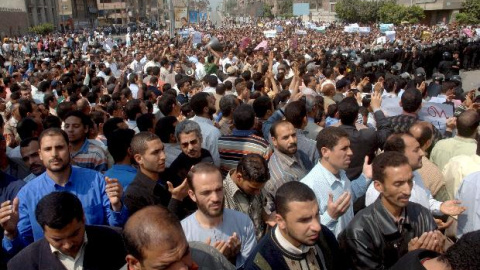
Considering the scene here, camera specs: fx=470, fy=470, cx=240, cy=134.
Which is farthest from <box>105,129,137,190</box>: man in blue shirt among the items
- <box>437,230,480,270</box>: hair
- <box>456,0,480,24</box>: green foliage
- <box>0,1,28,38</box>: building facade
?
<box>456,0,480,24</box>: green foliage

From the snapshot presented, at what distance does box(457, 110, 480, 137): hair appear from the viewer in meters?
4.70

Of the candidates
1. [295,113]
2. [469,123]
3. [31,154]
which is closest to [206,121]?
[295,113]

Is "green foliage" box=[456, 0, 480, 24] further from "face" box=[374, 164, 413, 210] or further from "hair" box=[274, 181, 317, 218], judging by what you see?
"hair" box=[274, 181, 317, 218]

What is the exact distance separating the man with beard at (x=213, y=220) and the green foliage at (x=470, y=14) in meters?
49.6

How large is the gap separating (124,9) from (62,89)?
8067cm

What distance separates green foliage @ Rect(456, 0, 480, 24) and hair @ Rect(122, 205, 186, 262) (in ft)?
166

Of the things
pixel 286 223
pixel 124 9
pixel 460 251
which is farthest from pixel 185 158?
pixel 124 9

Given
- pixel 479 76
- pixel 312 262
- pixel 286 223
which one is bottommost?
pixel 479 76

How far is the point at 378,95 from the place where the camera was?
607 centimetres

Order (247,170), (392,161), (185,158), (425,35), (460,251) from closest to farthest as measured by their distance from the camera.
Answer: (460,251) < (392,161) < (247,170) < (185,158) < (425,35)

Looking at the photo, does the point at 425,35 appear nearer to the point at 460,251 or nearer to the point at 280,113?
the point at 280,113

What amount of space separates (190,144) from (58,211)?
1760mm

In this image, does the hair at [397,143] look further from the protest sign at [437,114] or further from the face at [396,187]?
the protest sign at [437,114]

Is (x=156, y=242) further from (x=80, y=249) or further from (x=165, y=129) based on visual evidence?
(x=165, y=129)
